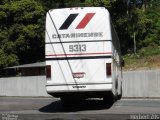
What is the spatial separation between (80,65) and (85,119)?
4316 millimetres

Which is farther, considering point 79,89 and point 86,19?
point 79,89

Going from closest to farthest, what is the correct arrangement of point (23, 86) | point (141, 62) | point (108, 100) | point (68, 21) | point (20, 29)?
point (68, 21), point (108, 100), point (23, 86), point (141, 62), point (20, 29)

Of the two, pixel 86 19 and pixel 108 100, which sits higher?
pixel 86 19

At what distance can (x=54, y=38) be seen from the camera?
19703 millimetres

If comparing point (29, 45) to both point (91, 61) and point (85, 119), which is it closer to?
point (91, 61)

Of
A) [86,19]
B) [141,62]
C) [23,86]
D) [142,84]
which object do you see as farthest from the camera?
[141,62]

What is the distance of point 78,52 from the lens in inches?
770

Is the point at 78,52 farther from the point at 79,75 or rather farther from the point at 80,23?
the point at 80,23

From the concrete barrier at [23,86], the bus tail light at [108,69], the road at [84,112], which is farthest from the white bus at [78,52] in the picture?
the concrete barrier at [23,86]

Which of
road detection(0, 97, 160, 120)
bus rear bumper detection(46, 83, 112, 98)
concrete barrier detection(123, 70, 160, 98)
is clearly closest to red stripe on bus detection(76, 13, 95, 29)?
bus rear bumper detection(46, 83, 112, 98)

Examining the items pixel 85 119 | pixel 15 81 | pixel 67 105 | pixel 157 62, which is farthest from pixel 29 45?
pixel 85 119

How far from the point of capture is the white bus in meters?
19.4

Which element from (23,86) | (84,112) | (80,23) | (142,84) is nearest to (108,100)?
(84,112)

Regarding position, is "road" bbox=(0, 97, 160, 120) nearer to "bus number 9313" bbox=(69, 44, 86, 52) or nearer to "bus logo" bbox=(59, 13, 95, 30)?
"bus number 9313" bbox=(69, 44, 86, 52)
